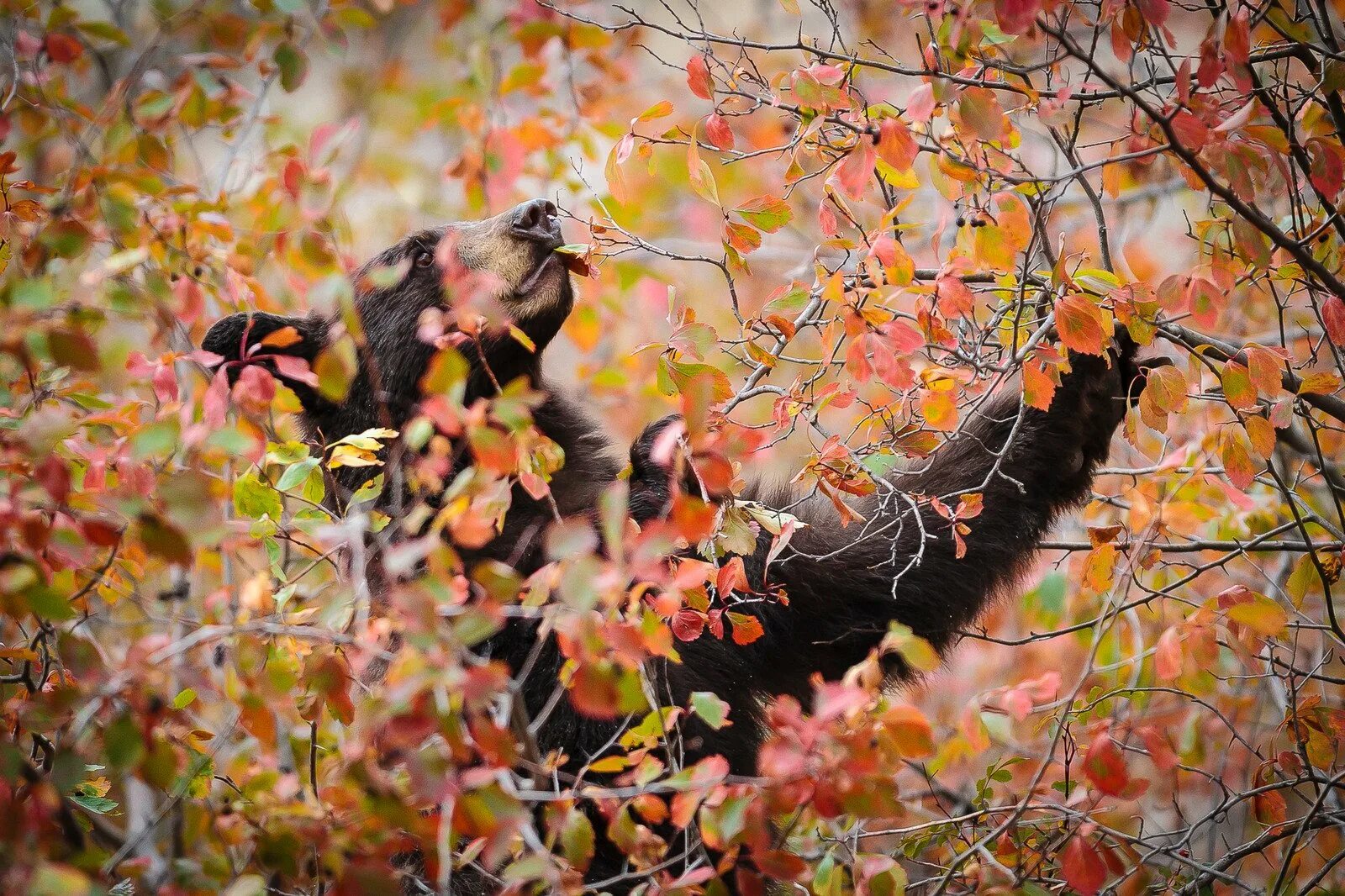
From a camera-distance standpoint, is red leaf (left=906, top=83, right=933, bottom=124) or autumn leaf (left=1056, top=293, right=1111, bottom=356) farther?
autumn leaf (left=1056, top=293, right=1111, bottom=356)

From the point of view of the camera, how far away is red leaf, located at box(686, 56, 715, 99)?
122 inches

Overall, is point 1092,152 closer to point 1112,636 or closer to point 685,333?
point 1112,636

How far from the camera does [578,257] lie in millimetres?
3715

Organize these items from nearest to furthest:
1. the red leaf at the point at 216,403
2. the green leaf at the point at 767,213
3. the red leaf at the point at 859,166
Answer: the red leaf at the point at 216,403
the red leaf at the point at 859,166
the green leaf at the point at 767,213

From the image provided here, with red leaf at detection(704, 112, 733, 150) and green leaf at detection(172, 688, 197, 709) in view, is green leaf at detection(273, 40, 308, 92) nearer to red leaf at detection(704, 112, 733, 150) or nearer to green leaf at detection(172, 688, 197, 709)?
red leaf at detection(704, 112, 733, 150)

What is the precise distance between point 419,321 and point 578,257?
0.79 meters

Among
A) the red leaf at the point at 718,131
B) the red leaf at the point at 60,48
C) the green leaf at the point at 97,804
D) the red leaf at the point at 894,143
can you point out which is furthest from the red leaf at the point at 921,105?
the green leaf at the point at 97,804

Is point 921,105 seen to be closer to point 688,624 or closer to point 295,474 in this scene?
point 688,624

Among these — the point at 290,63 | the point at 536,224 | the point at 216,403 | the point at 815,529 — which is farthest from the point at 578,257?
the point at 216,403

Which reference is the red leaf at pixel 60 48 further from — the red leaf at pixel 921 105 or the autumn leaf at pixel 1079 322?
the autumn leaf at pixel 1079 322

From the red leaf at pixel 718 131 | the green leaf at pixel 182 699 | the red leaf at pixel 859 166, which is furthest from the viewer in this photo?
the green leaf at pixel 182 699

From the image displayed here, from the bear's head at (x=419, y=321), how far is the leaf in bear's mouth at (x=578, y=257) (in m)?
0.14

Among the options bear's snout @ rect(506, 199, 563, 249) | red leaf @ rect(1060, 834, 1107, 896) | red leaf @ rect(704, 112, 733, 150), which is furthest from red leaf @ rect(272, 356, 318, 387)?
red leaf @ rect(1060, 834, 1107, 896)

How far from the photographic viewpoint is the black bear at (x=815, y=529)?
3654mm
